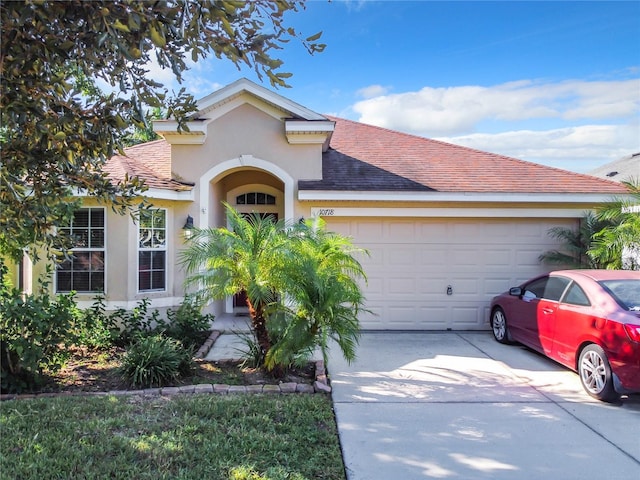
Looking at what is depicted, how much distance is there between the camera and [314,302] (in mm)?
5312

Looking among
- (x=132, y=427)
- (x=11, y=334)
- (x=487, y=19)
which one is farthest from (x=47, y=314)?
(x=487, y=19)

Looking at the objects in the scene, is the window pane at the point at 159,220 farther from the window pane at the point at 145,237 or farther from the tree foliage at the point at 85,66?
the tree foliage at the point at 85,66

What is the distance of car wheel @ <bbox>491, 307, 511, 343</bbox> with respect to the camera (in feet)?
26.1

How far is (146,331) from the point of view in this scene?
777cm

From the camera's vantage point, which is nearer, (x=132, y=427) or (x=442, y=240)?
(x=132, y=427)

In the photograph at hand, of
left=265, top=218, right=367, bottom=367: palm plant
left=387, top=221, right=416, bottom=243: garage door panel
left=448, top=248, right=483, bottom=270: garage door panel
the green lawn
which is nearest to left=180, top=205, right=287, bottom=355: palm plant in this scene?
left=265, top=218, right=367, bottom=367: palm plant

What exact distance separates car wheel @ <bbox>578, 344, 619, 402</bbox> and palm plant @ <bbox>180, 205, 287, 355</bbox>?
4.42 meters

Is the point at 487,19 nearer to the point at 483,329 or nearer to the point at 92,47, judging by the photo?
the point at 483,329

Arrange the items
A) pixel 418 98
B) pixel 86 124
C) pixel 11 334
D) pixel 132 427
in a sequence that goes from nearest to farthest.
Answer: pixel 86 124, pixel 132 427, pixel 11 334, pixel 418 98

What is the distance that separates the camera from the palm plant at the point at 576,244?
29.0 feet

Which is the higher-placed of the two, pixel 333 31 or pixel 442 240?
pixel 333 31

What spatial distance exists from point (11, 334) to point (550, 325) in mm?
8019

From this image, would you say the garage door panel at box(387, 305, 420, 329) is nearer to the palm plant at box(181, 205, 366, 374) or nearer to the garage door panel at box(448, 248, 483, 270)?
the garage door panel at box(448, 248, 483, 270)

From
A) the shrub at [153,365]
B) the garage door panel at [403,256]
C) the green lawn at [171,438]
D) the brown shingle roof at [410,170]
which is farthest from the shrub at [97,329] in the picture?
the garage door panel at [403,256]
